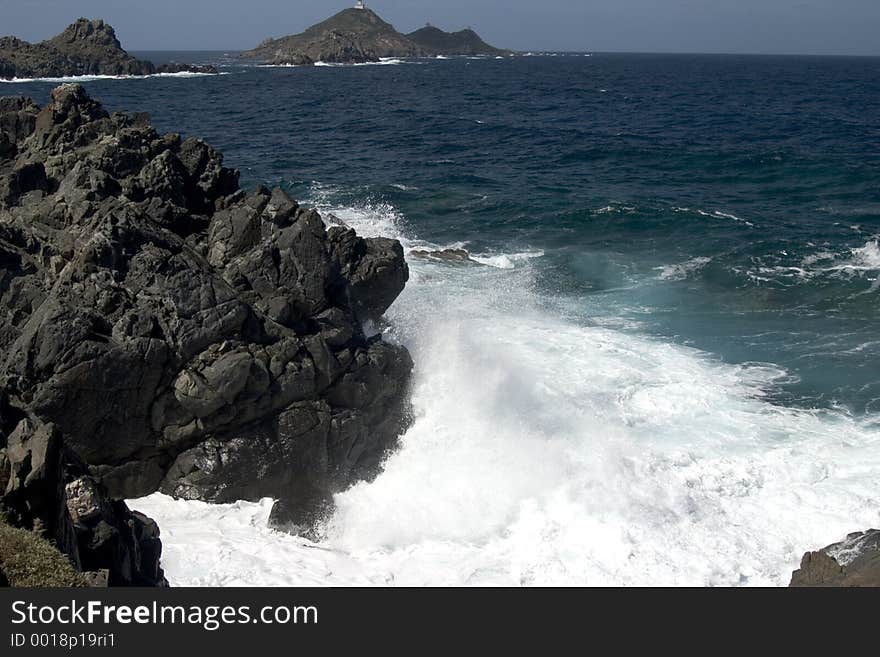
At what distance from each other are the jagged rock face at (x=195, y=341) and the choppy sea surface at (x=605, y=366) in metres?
1.35

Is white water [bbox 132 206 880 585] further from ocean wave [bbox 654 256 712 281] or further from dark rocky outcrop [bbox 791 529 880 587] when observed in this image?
ocean wave [bbox 654 256 712 281]

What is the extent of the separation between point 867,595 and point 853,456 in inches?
593

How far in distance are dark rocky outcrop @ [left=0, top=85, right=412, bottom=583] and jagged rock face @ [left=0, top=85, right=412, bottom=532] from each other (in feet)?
0.14

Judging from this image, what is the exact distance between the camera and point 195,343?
21.7 m

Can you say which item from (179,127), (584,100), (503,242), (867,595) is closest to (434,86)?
(584,100)

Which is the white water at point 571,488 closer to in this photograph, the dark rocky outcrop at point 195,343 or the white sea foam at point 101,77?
the dark rocky outcrop at point 195,343

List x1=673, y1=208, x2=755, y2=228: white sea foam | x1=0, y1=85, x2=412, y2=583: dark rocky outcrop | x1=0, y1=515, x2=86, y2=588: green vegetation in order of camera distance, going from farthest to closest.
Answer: x1=673, y1=208, x2=755, y2=228: white sea foam → x1=0, y1=85, x2=412, y2=583: dark rocky outcrop → x1=0, y1=515, x2=86, y2=588: green vegetation

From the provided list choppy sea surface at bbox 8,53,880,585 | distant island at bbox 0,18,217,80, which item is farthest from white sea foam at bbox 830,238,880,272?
distant island at bbox 0,18,217,80

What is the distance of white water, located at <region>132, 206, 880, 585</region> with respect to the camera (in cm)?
2083

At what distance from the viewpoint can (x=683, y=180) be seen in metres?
63.1

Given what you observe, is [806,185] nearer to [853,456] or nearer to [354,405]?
[853,456]

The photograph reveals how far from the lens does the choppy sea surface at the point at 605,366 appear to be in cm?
2158

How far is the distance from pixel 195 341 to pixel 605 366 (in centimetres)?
1685

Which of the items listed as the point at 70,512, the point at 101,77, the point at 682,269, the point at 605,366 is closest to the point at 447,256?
the point at 682,269
